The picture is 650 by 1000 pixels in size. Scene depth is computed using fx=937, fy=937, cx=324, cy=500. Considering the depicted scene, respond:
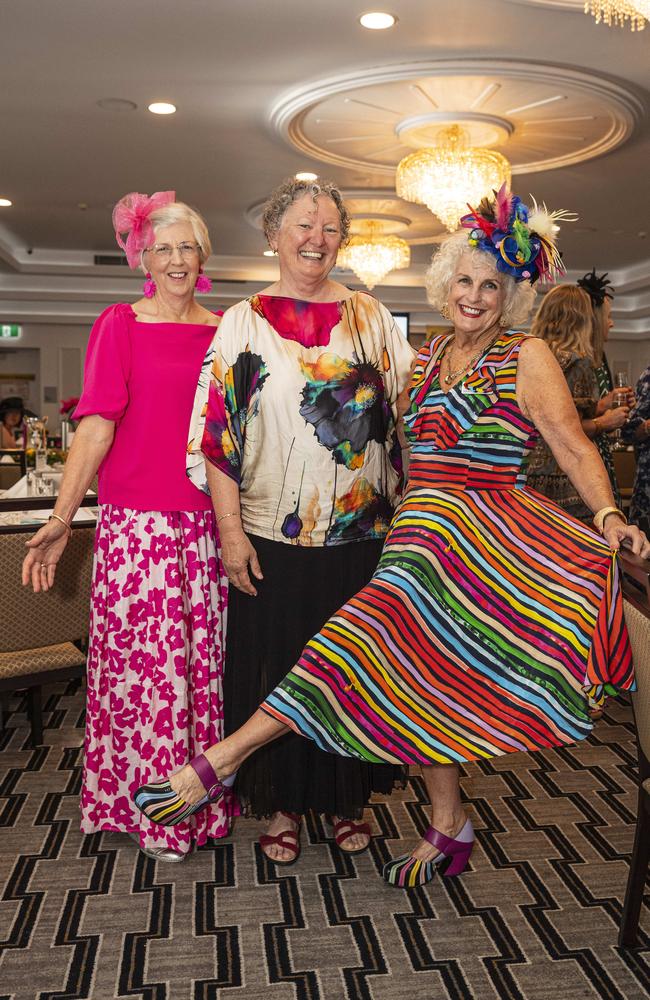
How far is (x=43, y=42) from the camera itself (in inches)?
208

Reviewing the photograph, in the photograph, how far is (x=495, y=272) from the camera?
91.7 inches

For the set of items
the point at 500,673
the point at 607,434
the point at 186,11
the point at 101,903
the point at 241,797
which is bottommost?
the point at 101,903

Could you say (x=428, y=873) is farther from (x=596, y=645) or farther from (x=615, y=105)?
(x=615, y=105)

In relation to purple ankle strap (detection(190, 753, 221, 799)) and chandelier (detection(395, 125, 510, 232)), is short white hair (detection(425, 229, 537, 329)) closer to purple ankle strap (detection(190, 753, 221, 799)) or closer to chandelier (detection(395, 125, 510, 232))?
purple ankle strap (detection(190, 753, 221, 799))

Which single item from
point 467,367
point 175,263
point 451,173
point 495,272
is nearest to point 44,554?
point 175,263

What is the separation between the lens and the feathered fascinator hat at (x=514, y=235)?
7.50 ft

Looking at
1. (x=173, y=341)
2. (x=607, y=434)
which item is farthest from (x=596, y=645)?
(x=607, y=434)

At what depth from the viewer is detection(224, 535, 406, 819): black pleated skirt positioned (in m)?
Result: 2.47

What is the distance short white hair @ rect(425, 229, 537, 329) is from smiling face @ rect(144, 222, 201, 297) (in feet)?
2.15

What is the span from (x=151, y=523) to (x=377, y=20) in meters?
3.62

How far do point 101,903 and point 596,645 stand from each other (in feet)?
4.48

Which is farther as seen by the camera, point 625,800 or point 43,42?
point 43,42

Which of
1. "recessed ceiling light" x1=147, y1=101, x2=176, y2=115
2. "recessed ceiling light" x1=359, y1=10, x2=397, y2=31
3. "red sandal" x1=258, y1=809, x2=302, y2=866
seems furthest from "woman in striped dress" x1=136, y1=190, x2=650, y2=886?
"recessed ceiling light" x1=147, y1=101, x2=176, y2=115

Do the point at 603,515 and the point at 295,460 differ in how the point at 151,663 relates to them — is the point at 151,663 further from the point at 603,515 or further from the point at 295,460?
the point at 603,515
